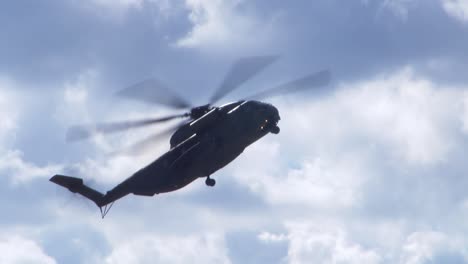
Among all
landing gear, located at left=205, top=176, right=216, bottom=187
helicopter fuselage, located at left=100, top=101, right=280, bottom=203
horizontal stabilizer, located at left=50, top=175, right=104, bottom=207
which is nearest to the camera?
helicopter fuselage, located at left=100, top=101, right=280, bottom=203

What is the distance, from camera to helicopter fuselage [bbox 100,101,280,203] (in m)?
64.2

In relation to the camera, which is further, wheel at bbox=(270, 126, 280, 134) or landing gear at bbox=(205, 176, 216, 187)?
landing gear at bbox=(205, 176, 216, 187)

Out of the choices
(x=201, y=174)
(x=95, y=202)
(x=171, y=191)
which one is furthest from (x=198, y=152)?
(x=95, y=202)

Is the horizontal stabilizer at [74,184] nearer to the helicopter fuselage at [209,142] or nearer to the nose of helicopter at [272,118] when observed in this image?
the helicopter fuselage at [209,142]

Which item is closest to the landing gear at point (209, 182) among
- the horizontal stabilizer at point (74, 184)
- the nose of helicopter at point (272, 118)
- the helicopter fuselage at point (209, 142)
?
the helicopter fuselage at point (209, 142)

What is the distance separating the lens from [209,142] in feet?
214

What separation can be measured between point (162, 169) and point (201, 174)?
191 inches

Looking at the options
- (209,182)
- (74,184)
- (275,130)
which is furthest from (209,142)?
(74,184)

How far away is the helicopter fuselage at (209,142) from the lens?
64250 millimetres

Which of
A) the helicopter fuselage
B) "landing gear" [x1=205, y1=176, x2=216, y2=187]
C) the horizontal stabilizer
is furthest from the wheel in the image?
the horizontal stabilizer

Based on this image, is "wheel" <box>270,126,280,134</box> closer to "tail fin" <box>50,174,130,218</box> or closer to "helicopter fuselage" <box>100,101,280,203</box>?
"helicopter fuselage" <box>100,101,280,203</box>

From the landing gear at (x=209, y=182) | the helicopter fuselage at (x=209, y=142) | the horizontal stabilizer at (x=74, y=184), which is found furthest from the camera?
the horizontal stabilizer at (x=74, y=184)

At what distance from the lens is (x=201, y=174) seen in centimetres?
6750

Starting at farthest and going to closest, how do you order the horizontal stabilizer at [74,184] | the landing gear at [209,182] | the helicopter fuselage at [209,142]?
the horizontal stabilizer at [74,184] < the landing gear at [209,182] < the helicopter fuselage at [209,142]
